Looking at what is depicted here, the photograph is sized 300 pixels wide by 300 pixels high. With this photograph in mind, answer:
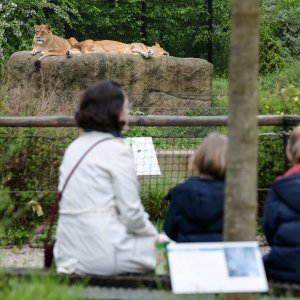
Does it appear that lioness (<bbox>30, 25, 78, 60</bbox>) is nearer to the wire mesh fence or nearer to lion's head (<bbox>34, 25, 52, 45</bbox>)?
lion's head (<bbox>34, 25, 52, 45</bbox>)

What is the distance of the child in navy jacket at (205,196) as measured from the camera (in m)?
4.77

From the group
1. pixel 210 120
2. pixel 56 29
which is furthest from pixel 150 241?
pixel 56 29

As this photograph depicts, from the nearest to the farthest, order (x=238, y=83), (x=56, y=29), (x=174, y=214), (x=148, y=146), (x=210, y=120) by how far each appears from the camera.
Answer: (x=238, y=83) < (x=174, y=214) < (x=210, y=120) < (x=148, y=146) < (x=56, y=29)

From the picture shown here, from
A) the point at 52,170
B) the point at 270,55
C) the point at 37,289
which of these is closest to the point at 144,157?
the point at 52,170

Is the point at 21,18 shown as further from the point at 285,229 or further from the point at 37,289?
the point at 37,289

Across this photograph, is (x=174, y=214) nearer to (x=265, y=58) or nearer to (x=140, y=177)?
(x=140, y=177)

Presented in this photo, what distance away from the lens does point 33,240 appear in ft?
24.5

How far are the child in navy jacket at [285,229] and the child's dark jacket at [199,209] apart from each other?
30 centimetres

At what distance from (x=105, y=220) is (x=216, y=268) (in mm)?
803

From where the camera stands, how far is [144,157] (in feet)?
25.0

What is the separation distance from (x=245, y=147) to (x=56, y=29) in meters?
24.3

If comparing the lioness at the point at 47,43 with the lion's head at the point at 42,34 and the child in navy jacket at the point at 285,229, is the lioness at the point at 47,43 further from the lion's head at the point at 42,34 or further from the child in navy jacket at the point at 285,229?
the child in navy jacket at the point at 285,229

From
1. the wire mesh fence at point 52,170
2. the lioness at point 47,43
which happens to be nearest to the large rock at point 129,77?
the lioness at point 47,43

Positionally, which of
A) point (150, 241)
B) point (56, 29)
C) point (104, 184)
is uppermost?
point (56, 29)
